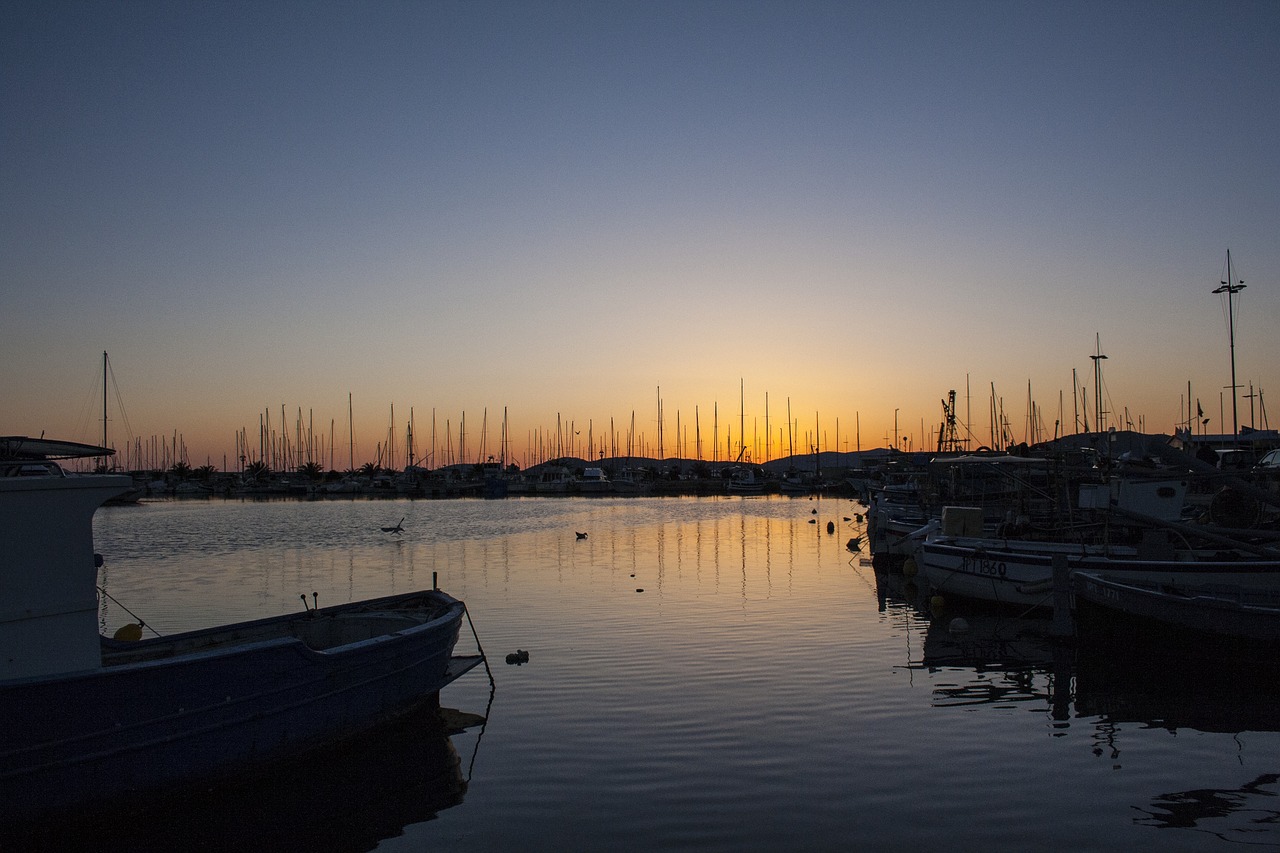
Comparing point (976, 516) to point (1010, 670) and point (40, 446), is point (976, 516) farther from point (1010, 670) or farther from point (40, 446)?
point (40, 446)

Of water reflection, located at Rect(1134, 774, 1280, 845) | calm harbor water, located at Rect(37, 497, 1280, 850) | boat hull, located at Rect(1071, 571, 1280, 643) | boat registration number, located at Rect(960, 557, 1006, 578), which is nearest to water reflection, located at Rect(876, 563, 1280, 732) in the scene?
calm harbor water, located at Rect(37, 497, 1280, 850)

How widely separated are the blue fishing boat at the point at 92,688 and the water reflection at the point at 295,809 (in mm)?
271

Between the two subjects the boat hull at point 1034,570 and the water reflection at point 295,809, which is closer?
the water reflection at point 295,809

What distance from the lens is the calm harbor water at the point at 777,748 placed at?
32.2ft

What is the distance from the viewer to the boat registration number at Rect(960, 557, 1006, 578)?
24.2 m

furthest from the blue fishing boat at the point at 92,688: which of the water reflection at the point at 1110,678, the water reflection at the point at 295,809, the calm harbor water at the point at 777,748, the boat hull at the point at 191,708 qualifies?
the water reflection at the point at 1110,678

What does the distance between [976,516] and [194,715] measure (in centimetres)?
2490

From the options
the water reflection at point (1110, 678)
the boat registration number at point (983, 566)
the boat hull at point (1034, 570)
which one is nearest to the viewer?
the water reflection at point (1110, 678)

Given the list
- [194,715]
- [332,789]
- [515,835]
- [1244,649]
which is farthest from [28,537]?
[1244,649]

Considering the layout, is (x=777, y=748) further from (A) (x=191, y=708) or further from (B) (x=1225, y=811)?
(A) (x=191, y=708)

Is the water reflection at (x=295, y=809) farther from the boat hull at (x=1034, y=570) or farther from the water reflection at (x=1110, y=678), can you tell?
the boat hull at (x=1034, y=570)

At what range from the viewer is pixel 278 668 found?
11281 millimetres

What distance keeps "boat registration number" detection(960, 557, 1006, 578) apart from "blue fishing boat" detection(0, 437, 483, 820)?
17.7 meters

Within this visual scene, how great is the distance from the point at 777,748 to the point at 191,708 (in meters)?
7.32
